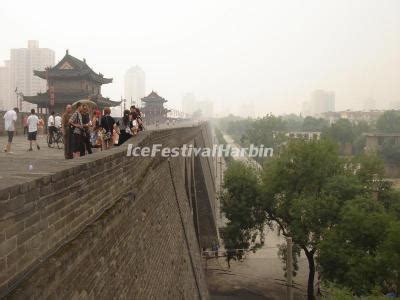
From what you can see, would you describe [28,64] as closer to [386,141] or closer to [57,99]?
[57,99]

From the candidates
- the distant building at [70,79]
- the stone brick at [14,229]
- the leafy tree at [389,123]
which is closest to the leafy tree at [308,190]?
the distant building at [70,79]

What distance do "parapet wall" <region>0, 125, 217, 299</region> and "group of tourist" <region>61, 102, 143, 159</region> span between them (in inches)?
20.1

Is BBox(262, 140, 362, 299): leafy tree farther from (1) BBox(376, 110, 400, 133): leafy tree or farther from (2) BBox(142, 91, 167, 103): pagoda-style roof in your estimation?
(1) BBox(376, 110, 400, 133): leafy tree

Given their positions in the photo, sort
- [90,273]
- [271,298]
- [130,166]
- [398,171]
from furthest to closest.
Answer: [398,171], [271,298], [130,166], [90,273]

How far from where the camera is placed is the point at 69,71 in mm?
25500

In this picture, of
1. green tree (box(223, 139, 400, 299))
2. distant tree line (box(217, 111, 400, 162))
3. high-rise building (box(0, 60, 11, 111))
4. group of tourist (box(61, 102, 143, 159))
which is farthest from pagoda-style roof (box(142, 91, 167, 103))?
group of tourist (box(61, 102, 143, 159))

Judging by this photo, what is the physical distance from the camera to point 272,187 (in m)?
17.3

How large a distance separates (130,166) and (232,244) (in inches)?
512

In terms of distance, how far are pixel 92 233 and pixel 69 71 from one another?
23.7 metres

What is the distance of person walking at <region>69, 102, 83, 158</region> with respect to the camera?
648cm

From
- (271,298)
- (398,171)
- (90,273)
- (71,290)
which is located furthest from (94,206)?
(398,171)

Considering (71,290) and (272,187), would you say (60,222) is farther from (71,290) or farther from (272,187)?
(272,187)

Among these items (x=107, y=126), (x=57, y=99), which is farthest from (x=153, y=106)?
(x=107, y=126)

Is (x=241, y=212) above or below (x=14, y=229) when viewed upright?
below
